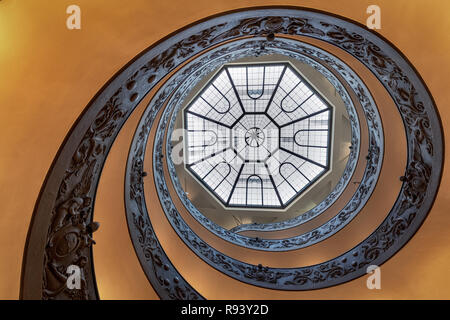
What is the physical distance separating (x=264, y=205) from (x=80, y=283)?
36.0 ft

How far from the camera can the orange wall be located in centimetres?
239

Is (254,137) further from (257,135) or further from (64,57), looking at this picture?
(64,57)

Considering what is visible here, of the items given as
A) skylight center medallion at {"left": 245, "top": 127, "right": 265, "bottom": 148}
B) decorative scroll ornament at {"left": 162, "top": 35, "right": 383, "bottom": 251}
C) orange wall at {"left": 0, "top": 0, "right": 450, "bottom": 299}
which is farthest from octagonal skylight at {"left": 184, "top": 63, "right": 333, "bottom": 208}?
orange wall at {"left": 0, "top": 0, "right": 450, "bottom": 299}

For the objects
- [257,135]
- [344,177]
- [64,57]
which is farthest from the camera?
[257,135]

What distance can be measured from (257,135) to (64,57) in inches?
431

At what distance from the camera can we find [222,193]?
13609 mm

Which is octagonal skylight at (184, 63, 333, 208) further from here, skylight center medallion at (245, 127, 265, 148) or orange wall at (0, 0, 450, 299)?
orange wall at (0, 0, 450, 299)

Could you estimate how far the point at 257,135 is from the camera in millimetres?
13102

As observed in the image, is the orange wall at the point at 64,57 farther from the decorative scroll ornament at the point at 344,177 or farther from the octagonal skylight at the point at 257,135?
the octagonal skylight at the point at 257,135

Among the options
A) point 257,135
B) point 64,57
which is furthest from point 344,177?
point 64,57

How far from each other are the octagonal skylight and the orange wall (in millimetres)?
8849

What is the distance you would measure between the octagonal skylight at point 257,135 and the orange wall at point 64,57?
8849 millimetres
